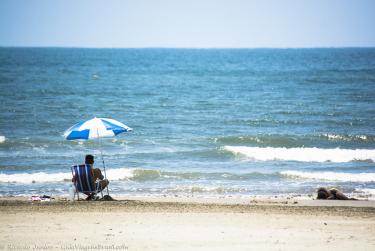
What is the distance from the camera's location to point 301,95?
40688 millimetres

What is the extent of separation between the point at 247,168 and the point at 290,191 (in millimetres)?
3332

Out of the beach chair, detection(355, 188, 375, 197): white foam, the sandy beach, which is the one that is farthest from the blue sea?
the sandy beach

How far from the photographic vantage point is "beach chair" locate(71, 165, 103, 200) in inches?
498

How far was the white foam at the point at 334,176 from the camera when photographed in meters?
16.7

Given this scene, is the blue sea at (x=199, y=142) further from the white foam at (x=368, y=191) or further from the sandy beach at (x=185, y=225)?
the sandy beach at (x=185, y=225)

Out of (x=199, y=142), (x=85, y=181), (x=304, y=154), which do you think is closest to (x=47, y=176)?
(x=85, y=181)

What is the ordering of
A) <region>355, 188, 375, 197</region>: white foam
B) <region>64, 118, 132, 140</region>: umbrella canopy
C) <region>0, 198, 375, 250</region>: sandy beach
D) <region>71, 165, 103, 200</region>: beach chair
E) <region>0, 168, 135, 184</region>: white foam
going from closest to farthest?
<region>0, 198, 375, 250</region>: sandy beach, <region>64, 118, 132, 140</region>: umbrella canopy, <region>71, 165, 103, 200</region>: beach chair, <region>355, 188, 375, 197</region>: white foam, <region>0, 168, 135, 184</region>: white foam

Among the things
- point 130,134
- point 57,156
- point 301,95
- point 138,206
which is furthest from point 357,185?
point 301,95

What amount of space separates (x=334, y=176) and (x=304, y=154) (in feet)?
12.5

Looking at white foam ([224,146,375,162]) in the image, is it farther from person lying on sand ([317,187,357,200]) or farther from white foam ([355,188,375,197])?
person lying on sand ([317,187,357,200])

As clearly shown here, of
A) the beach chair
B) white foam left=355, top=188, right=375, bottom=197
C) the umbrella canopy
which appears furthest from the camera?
white foam left=355, top=188, right=375, bottom=197

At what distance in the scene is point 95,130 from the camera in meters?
12.5

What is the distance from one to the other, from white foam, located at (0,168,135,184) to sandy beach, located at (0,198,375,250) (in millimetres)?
3533

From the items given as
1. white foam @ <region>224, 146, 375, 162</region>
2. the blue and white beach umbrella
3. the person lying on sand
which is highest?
the blue and white beach umbrella
